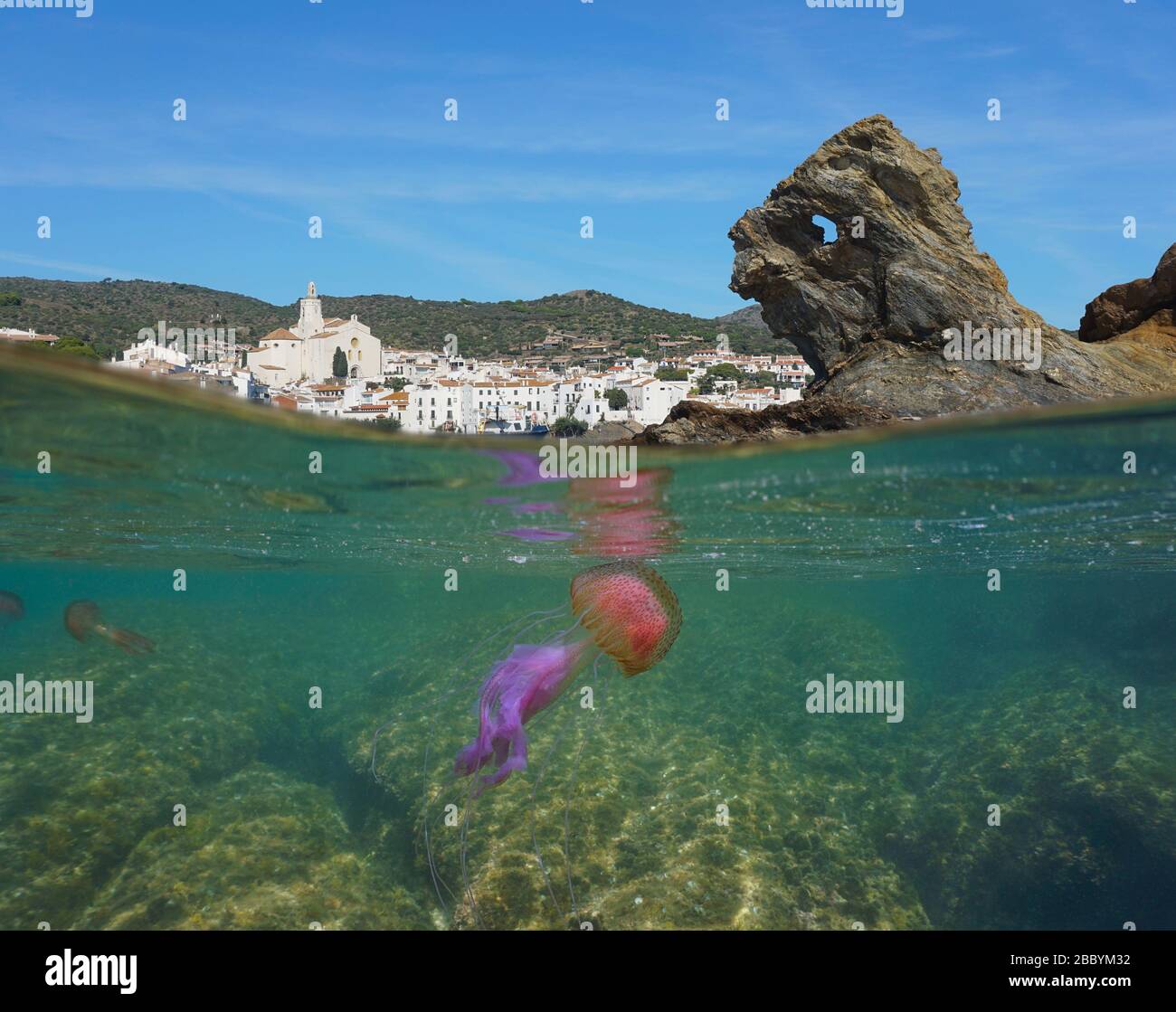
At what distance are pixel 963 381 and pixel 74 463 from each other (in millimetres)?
13015

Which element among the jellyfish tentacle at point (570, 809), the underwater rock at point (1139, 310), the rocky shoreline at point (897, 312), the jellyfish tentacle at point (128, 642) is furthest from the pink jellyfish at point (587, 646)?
the jellyfish tentacle at point (128, 642)

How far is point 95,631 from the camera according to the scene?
639 inches

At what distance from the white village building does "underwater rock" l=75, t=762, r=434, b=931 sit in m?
77.6

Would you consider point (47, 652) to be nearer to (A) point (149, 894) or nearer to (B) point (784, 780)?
(A) point (149, 894)

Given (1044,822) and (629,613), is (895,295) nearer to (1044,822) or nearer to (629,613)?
(1044,822)

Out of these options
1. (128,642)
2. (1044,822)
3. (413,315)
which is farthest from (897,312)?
(413,315)

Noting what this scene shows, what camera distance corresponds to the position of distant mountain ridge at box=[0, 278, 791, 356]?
287 ft

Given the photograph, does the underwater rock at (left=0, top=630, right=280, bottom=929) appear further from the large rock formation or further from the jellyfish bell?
the large rock formation

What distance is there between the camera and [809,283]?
1445 centimetres

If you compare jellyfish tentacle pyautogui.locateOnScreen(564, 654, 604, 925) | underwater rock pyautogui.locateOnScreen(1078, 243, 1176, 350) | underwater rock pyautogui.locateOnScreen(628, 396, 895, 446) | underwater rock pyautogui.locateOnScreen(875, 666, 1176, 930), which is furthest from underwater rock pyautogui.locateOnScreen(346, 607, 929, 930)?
underwater rock pyautogui.locateOnScreen(1078, 243, 1176, 350)

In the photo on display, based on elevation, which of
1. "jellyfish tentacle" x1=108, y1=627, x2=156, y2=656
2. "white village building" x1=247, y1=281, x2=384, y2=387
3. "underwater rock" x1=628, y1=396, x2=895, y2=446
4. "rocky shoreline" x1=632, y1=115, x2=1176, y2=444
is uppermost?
"white village building" x1=247, y1=281, x2=384, y2=387

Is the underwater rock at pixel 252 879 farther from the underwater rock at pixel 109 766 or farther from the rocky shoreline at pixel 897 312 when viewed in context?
the rocky shoreline at pixel 897 312

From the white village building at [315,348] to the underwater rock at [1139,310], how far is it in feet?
259

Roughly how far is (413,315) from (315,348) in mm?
31439
